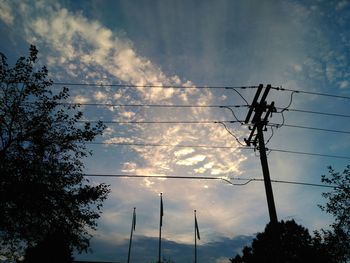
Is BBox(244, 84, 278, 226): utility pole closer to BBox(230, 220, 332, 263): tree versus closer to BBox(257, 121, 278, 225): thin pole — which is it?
BBox(257, 121, 278, 225): thin pole

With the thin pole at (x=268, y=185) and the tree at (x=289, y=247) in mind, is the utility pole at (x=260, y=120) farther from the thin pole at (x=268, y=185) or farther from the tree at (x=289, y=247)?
the tree at (x=289, y=247)

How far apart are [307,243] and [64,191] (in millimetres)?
53358

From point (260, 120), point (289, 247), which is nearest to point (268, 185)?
point (260, 120)

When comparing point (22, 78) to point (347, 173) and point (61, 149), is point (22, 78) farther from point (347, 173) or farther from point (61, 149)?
point (347, 173)

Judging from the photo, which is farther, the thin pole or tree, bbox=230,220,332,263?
tree, bbox=230,220,332,263

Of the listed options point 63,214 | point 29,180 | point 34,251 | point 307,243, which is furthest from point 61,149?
point 307,243

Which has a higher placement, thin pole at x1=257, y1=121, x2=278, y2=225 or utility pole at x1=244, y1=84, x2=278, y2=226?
utility pole at x1=244, y1=84, x2=278, y2=226

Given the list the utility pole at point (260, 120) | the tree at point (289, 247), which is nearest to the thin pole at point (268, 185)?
the utility pole at point (260, 120)

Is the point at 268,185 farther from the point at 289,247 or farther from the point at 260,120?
the point at 289,247

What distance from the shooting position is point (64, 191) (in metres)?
17.9

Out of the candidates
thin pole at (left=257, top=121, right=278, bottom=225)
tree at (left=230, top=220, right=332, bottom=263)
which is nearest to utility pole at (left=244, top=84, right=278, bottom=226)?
thin pole at (left=257, top=121, right=278, bottom=225)

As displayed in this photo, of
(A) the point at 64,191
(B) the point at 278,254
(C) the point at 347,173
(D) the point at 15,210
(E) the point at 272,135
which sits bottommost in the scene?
(B) the point at 278,254

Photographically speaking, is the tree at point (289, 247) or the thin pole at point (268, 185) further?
the tree at point (289, 247)

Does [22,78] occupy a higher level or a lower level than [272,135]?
higher
